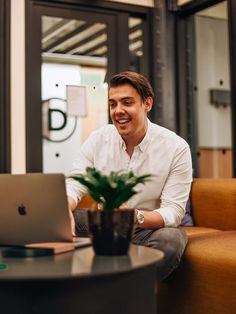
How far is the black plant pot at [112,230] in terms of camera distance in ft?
4.31

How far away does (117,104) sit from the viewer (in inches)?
82.0

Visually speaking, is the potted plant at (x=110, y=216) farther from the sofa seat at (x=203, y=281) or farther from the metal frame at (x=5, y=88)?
the metal frame at (x=5, y=88)

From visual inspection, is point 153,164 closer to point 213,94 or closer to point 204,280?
point 204,280

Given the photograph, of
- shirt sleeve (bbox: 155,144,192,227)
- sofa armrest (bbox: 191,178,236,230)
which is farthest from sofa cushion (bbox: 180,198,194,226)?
shirt sleeve (bbox: 155,144,192,227)

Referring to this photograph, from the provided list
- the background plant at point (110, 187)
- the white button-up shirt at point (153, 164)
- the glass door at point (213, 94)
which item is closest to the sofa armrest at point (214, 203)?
the white button-up shirt at point (153, 164)

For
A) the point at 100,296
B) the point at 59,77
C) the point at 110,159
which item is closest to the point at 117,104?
the point at 110,159

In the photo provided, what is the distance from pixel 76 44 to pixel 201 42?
1184 millimetres

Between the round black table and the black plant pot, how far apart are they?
0.04m

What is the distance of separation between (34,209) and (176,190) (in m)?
0.83

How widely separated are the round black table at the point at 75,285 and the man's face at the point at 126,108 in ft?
2.98

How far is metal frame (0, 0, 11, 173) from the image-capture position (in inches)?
128

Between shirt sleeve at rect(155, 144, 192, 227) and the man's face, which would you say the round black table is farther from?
the man's face

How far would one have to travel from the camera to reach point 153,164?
215 cm

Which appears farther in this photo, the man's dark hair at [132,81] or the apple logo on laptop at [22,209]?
the man's dark hair at [132,81]
